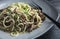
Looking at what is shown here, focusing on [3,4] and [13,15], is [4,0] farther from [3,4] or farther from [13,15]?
[13,15]

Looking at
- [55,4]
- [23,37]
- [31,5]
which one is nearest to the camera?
[23,37]

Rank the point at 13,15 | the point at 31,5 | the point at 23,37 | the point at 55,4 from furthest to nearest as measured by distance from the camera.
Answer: the point at 55,4
the point at 31,5
the point at 13,15
the point at 23,37

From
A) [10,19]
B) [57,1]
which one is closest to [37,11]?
[10,19]

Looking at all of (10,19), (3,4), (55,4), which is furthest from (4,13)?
(55,4)

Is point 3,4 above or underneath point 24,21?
above

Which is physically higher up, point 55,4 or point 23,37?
point 55,4

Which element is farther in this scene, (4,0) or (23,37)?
(4,0)

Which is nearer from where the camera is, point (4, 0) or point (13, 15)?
point (13, 15)

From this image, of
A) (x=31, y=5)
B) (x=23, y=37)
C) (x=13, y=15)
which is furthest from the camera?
(x=31, y=5)

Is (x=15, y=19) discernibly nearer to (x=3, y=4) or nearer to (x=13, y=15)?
(x=13, y=15)
